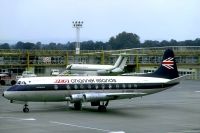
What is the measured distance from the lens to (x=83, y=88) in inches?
1641

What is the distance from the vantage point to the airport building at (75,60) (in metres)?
96.2

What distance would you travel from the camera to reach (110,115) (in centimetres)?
3831

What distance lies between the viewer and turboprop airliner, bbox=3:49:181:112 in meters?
39.8

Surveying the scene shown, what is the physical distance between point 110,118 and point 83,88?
628 centimetres

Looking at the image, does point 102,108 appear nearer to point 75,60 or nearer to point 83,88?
point 83,88

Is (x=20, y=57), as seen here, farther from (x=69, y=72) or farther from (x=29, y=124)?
(x=29, y=124)

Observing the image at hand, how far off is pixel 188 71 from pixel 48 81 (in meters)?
68.2

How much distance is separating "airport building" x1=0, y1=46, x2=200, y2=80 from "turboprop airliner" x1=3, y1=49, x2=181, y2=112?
165 feet

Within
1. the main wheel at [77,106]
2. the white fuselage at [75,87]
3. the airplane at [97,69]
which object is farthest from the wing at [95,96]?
the airplane at [97,69]

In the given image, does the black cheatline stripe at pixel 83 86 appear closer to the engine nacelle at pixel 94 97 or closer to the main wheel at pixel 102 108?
the engine nacelle at pixel 94 97

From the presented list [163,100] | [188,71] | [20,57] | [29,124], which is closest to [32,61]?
[20,57]

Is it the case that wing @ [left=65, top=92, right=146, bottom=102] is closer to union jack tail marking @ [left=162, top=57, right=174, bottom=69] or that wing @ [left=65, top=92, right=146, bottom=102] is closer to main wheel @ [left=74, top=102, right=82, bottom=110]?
main wheel @ [left=74, top=102, right=82, bottom=110]

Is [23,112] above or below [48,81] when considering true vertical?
below

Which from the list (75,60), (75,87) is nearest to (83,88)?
(75,87)
